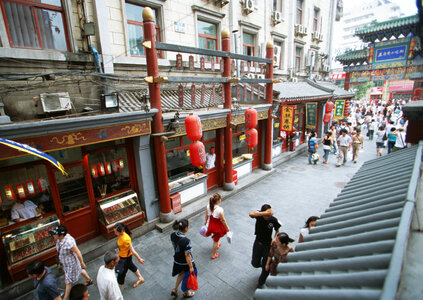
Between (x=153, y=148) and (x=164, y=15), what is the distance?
5.42 meters

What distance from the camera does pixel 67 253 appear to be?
15.6ft

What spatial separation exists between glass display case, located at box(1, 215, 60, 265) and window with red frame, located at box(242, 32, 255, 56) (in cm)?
1228

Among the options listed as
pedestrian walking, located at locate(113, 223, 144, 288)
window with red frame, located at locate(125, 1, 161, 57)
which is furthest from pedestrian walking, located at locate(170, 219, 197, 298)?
window with red frame, located at locate(125, 1, 161, 57)

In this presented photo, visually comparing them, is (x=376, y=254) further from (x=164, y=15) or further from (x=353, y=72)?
(x=353, y=72)

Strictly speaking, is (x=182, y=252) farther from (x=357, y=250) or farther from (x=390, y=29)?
(x=390, y=29)

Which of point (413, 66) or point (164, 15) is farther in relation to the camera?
point (413, 66)

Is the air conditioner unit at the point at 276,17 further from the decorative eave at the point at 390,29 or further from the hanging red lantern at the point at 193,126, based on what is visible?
the decorative eave at the point at 390,29

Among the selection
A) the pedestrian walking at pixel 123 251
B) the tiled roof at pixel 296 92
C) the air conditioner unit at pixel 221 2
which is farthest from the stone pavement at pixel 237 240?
the air conditioner unit at pixel 221 2

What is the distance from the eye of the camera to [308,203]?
355 inches

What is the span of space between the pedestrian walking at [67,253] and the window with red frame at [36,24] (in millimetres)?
5148

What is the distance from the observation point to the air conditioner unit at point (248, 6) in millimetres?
11859

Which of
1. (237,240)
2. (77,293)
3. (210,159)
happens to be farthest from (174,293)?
(210,159)

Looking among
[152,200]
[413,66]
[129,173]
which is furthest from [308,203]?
[413,66]

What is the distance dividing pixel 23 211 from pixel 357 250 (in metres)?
7.24
